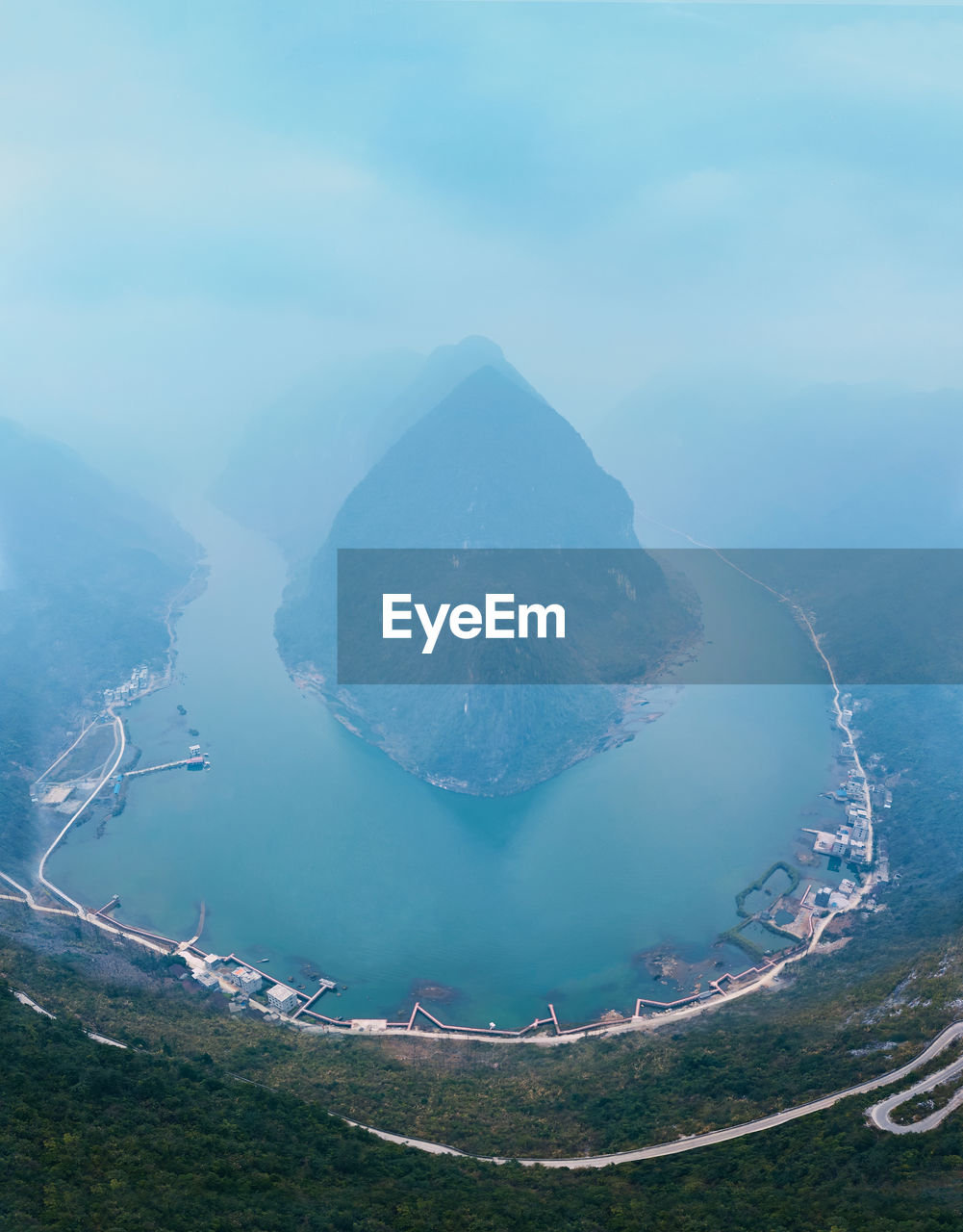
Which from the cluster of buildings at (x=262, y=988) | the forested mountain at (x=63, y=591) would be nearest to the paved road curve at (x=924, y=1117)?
the cluster of buildings at (x=262, y=988)

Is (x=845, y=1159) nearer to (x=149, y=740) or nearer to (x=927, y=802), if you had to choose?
(x=927, y=802)

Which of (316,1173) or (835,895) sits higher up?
(835,895)

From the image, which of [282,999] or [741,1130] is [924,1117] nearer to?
[741,1130]

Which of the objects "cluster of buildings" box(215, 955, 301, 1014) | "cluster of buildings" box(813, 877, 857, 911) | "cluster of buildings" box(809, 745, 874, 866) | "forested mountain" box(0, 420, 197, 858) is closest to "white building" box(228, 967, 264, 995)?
"cluster of buildings" box(215, 955, 301, 1014)

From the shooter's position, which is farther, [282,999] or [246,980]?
[246,980]

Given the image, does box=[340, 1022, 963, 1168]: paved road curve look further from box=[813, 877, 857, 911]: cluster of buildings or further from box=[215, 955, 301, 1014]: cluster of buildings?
box=[813, 877, 857, 911]: cluster of buildings

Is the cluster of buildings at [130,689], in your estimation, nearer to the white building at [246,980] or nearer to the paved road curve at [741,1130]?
the white building at [246,980]

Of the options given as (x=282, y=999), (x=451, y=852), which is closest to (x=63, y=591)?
(x=451, y=852)
